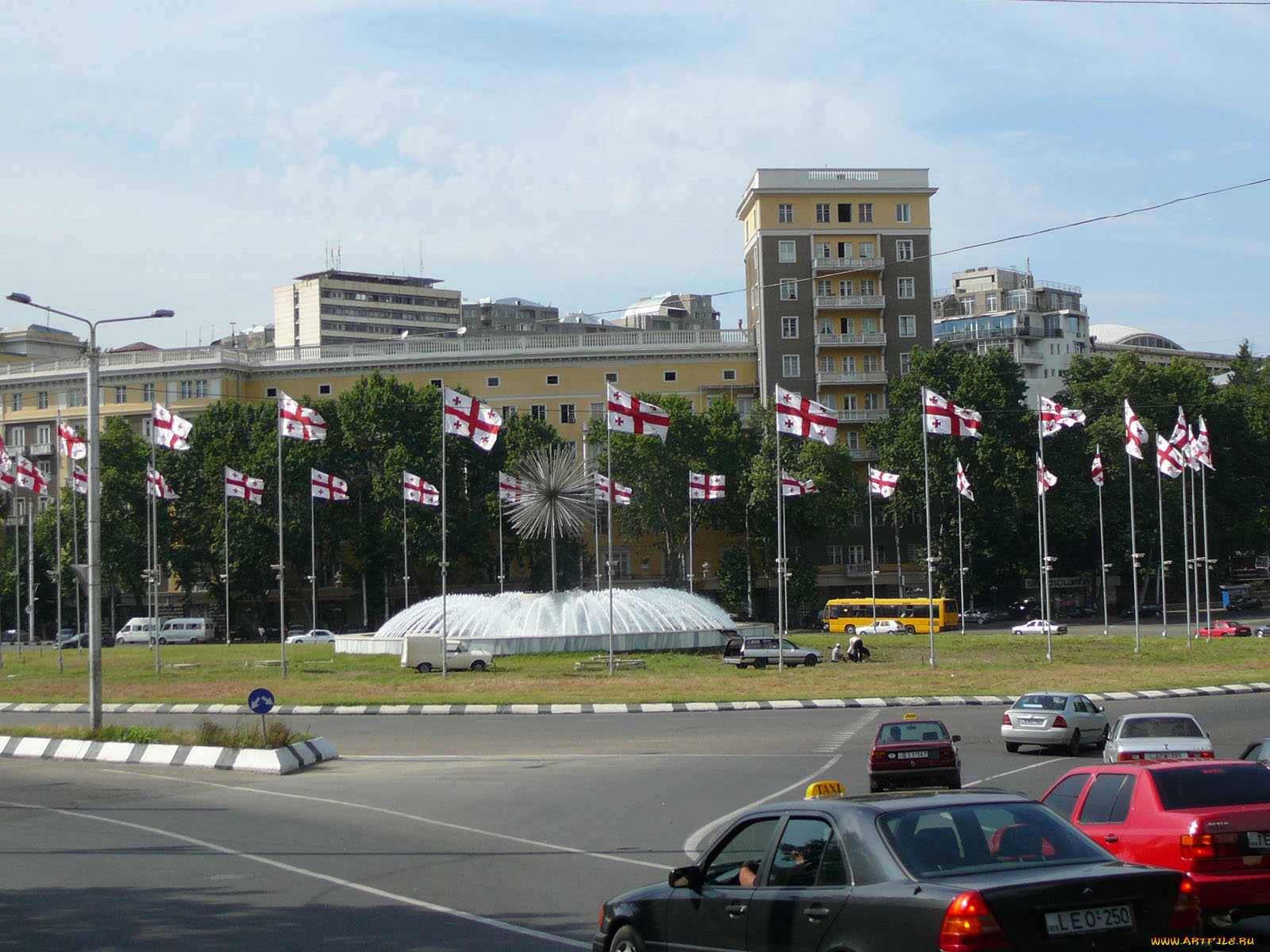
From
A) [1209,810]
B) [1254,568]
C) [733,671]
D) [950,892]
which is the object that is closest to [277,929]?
[950,892]

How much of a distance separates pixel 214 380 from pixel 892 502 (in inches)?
2085

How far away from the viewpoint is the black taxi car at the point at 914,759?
2036 cm

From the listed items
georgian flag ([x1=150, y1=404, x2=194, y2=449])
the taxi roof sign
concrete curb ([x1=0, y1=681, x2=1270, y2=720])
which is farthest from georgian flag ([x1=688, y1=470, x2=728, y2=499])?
the taxi roof sign

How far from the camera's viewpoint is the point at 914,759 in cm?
2047

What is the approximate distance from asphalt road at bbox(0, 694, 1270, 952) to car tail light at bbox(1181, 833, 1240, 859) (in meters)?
0.75

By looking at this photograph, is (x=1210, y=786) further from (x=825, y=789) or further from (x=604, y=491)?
(x=604, y=491)

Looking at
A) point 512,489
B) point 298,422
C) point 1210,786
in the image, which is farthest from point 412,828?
point 512,489

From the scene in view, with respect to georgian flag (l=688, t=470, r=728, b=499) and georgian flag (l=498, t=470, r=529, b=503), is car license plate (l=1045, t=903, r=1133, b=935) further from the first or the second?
georgian flag (l=688, t=470, r=728, b=499)

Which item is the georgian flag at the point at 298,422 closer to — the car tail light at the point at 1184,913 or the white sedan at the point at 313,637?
the white sedan at the point at 313,637

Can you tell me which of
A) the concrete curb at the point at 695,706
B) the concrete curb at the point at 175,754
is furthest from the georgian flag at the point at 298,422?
the concrete curb at the point at 175,754

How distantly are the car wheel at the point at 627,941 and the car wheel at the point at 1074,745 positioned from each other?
1923 cm

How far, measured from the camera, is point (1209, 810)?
9664mm

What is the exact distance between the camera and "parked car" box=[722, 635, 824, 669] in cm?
5138

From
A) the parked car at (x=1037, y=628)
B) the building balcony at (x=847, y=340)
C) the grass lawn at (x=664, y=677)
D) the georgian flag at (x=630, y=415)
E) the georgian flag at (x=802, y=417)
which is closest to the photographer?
the grass lawn at (x=664, y=677)
